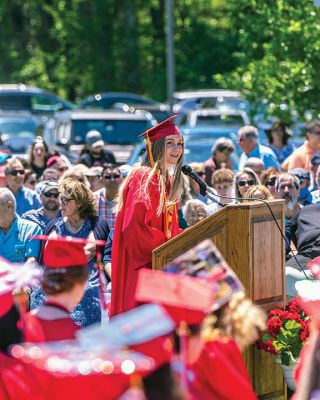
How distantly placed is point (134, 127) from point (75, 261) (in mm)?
16473

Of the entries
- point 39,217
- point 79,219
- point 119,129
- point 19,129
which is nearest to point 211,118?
point 119,129

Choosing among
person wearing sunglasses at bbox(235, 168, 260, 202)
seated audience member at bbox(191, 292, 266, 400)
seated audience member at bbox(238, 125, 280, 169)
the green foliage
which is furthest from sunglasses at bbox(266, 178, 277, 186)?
seated audience member at bbox(191, 292, 266, 400)

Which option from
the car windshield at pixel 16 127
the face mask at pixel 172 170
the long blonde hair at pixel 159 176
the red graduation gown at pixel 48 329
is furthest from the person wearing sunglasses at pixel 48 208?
the car windshield at pixel 16 127

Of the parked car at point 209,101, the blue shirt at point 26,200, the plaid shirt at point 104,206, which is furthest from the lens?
the parked car at point 209,101

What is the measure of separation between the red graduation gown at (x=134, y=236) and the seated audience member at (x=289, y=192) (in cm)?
261

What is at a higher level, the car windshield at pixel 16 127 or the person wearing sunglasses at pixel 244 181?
the person wearing sunglasses at pixel 244 181

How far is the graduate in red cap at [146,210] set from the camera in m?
8.45

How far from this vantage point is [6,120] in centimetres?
2595

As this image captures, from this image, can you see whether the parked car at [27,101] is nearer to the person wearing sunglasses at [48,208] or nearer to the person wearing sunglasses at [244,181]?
the person wearing sunglasses at [244,181]

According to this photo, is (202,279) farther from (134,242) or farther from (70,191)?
(70,191)

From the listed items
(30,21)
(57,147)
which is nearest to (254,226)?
(57,147)

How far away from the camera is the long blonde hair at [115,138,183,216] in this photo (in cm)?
850

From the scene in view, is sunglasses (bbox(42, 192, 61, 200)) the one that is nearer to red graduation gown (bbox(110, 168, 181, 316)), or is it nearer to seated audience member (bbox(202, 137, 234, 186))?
red graduation gown (bbox(110, 168, 181, 316))

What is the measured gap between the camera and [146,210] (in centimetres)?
845
